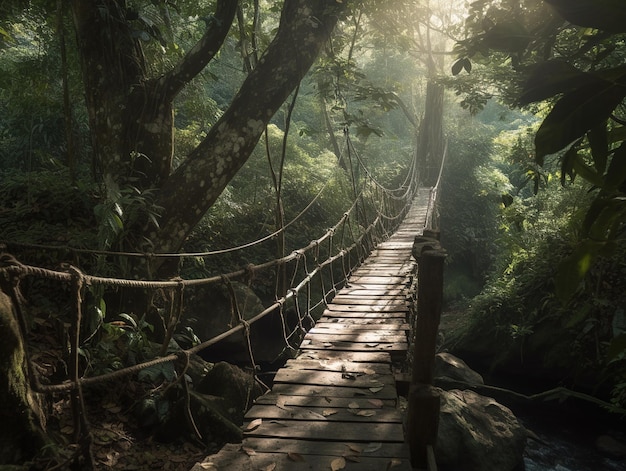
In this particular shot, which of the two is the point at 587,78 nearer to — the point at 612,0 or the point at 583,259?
the point at 612,0

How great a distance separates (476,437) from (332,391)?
234 centimetres

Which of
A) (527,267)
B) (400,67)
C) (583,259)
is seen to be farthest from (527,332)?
(400,67)

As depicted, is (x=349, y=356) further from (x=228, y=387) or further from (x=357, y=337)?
(x=228, y=387)

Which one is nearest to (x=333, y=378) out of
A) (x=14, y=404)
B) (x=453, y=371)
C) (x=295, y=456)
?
(x=295, y=456)

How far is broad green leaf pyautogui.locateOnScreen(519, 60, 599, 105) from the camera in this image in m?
0.62

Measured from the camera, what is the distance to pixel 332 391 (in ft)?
7.56

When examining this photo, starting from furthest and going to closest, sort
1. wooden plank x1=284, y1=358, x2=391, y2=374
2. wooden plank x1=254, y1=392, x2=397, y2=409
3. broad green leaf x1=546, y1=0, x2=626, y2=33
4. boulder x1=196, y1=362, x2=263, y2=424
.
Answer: boulder x1=196, y1=362, x2=263, y2=424, wooden plank x1=284, y1=358, x2=391, y2=374, wooden plank x1=254, y1=392, x2=397, y2=409, broad green leaf x1=546, y1=0, x2=626, y2=33

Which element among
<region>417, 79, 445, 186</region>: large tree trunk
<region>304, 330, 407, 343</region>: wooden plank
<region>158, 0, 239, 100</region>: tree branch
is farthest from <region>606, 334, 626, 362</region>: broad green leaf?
<region>417, 79, 445, 186</region>: large tree trunk

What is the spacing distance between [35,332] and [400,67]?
54.4 feet

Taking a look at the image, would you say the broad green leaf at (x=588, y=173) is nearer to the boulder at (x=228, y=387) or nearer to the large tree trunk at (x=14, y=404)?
the large tree trunk at (x=14, y=404)

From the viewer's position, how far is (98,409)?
263 cm

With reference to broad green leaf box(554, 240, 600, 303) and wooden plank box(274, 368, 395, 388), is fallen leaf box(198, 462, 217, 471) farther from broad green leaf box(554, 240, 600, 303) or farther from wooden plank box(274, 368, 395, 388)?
broad green leaf box(554, 240, 600, 303)

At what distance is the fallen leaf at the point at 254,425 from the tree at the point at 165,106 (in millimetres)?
1744

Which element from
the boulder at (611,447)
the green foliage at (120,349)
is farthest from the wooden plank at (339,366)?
the boulder at (611,447)
